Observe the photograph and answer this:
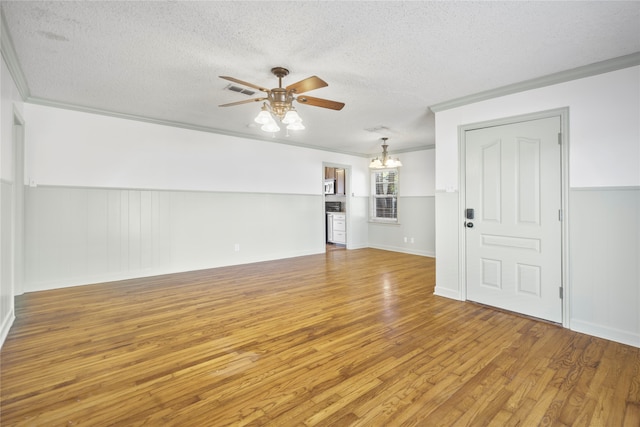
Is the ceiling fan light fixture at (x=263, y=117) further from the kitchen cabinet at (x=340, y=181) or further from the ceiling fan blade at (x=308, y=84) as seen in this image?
the kitchen cabinet at (x=340, y=181)

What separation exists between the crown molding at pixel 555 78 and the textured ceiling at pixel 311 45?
6cm

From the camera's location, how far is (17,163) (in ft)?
12.4

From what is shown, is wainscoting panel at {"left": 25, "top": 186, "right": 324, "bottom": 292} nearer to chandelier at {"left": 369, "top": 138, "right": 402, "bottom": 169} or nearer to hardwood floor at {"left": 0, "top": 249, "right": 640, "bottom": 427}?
hardwood floor at {"left": 0, "top": 249, "right": 640, "bottom": 427}

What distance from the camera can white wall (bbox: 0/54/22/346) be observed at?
2.59 m

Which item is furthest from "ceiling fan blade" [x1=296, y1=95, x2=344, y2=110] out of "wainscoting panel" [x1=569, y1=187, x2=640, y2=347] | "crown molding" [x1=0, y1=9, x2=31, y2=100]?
"wainscoting panel" [x1=569, y1=187, x2=640, y2=347]

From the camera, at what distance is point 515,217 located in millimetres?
3400

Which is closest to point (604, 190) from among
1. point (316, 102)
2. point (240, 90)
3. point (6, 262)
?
point (316, 102)

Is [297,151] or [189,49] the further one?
[297,151]

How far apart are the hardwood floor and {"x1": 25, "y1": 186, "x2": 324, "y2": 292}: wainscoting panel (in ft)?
1.90

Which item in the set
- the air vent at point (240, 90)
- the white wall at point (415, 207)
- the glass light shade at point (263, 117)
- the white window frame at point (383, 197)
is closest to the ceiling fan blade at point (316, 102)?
the glass light shade at point (263, 117)

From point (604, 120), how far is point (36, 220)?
6.62 m

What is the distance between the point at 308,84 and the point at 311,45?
0.32 meters

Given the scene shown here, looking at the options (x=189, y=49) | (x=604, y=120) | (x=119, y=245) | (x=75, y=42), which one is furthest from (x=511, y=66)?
(x=119, y=245)

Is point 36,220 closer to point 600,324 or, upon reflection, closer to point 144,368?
point 144,368
